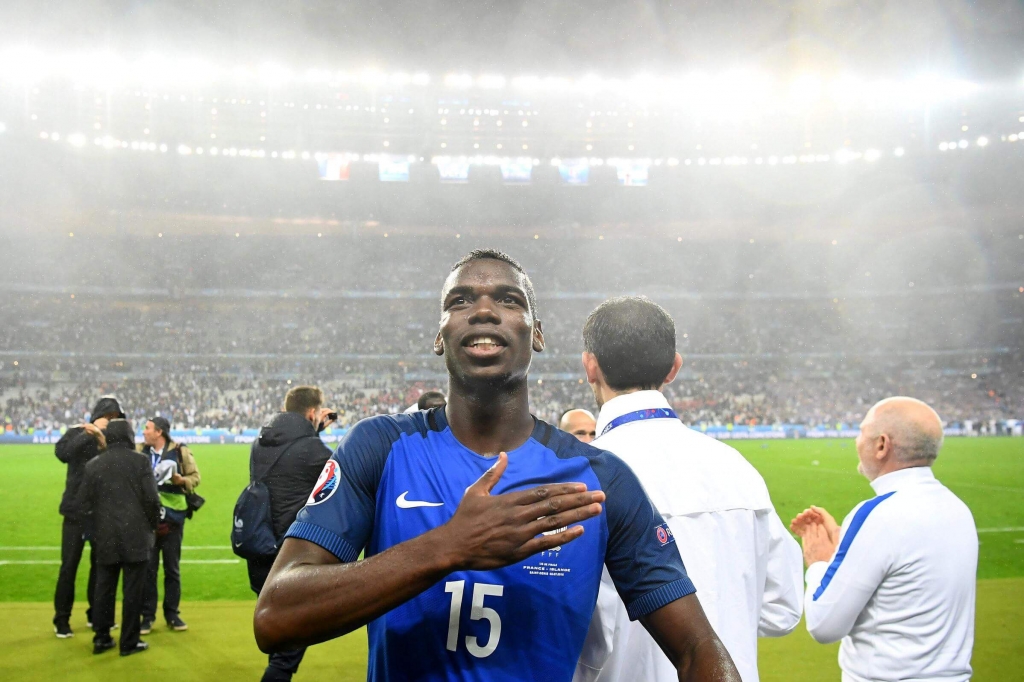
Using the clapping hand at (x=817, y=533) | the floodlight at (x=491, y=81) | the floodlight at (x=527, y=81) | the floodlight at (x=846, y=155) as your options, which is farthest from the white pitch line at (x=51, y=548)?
the floodlight at (x=846, y=155)

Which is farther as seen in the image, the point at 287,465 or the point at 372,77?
the point at 372,77

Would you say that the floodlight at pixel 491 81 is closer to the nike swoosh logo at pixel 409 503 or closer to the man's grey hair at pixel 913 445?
the man's grey hair at pixel 913 445

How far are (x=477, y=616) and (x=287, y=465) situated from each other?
157 inches

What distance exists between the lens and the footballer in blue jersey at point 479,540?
1.45 m

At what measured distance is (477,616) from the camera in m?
1.68

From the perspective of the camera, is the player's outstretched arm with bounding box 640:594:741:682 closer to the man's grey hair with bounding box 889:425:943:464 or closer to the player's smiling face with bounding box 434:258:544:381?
the player's smiling face with bounding box 434:258:544:381

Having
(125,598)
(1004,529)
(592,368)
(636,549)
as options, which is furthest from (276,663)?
(1004,529)

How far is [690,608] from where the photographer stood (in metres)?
1.73

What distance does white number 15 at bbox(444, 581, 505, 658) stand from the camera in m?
1.67

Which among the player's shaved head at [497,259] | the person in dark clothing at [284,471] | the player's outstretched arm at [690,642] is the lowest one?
the person in dark clothing at [284,471]

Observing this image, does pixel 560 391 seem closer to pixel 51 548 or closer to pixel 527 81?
pixel 527 81

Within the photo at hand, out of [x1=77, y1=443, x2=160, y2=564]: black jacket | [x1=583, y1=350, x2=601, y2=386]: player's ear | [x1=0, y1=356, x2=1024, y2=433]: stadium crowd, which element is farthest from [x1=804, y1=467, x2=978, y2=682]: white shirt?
[x1=0, y1=356, x2=1024, y2=433]: stadium crowd

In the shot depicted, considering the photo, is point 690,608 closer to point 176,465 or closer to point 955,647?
point 955,647

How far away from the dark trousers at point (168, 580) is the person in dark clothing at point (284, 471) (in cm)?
270
